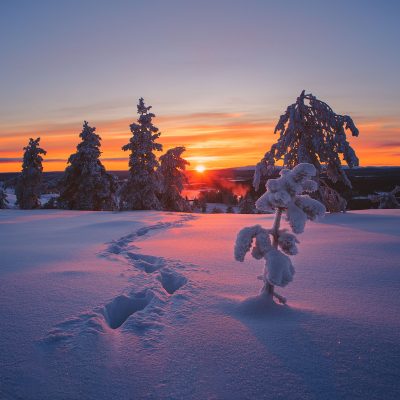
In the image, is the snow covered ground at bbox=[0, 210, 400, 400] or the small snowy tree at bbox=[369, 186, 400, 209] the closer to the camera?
the snow covered ground at bbox=[0, 210, 400, 400]

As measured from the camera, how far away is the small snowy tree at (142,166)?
2458 centimetres

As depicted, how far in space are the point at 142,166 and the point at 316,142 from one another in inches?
600

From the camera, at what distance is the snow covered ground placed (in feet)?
6.93

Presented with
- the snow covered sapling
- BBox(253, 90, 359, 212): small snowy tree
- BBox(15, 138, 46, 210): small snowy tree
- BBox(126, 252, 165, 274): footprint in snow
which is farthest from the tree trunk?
BBox(15, 138, 46, 210): small snowy tree

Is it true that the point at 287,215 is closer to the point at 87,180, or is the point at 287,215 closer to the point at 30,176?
the point at 87,180

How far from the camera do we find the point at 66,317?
3.12 m

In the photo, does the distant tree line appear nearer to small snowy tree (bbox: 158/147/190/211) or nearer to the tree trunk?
small snowy tree (bbox: 158/147/190/211)

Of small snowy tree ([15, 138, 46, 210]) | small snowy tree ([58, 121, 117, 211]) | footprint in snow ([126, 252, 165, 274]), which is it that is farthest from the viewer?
small snowy tree ([15, 138, 46, 210])

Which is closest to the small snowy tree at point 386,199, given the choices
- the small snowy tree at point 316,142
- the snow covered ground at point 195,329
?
the small snowy tree at point 316,142

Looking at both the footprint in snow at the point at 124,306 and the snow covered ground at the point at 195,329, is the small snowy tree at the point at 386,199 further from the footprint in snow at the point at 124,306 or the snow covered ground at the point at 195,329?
the footprint in snow at the point at 124,306

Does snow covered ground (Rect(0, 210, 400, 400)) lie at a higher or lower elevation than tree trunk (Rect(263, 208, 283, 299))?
lower

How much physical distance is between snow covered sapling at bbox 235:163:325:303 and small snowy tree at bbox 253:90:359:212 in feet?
38.0

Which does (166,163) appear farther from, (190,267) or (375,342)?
(375,342)

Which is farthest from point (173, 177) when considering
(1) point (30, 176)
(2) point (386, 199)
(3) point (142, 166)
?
(2) point (386, 199)
